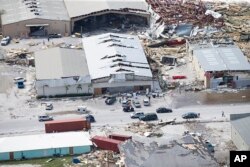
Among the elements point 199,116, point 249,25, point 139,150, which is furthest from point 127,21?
point 139,150

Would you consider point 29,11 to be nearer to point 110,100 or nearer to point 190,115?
point 110,100

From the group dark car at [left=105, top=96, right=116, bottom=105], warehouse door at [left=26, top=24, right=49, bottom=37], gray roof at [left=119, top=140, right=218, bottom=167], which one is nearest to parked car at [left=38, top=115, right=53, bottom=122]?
dark car at [left=105, top=96, right=116, bottom=105]

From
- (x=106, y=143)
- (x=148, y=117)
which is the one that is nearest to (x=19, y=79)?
(x=148, y=117)

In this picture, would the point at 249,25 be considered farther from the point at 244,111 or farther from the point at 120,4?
the point at 244,111

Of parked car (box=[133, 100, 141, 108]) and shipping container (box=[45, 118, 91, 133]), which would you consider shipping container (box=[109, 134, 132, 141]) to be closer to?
shipping container (box=[45, 118, 91, 133])

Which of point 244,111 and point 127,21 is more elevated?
point 127,21
